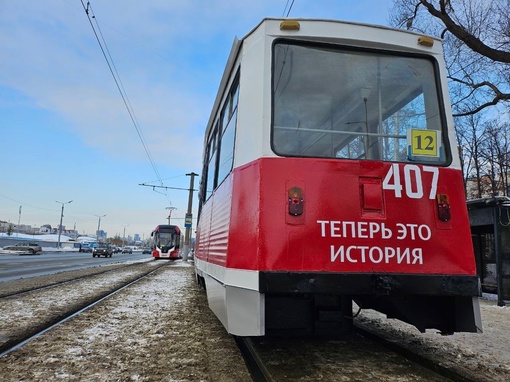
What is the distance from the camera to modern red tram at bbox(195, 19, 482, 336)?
9.66ft

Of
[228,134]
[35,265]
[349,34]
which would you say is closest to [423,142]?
[349,34]

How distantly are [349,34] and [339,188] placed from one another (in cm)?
151

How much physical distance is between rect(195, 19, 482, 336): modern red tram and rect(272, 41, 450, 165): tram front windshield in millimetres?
10

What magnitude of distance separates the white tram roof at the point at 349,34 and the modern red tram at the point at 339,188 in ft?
0.04

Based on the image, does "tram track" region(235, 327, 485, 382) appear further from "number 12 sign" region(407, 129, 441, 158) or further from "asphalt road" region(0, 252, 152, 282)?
"asphalt road" region(0, 252, 152, 282)

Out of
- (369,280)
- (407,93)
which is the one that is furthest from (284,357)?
(407,93)


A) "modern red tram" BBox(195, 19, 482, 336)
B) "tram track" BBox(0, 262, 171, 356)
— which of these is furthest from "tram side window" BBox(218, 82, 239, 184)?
"tram track" BBox(0, 262, 171, 356)

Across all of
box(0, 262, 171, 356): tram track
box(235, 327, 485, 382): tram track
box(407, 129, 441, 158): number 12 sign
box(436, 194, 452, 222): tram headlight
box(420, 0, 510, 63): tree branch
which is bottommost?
box(235, 327, 485, 382): tram track

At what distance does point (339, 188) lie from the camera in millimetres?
3109

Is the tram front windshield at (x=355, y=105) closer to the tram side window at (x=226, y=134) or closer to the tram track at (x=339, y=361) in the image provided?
the tram side window at (x=226, y=134)

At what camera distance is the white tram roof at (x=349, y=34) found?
11.2ft

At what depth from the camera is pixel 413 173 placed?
3246 mm

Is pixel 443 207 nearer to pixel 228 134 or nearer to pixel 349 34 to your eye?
pixel 349 34

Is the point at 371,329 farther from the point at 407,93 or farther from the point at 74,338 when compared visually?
the point at 74,338
